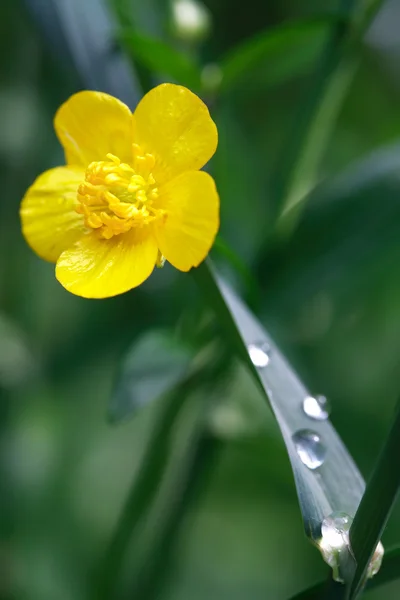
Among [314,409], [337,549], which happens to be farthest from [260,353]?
[337,549]

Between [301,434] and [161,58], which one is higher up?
[161,58]

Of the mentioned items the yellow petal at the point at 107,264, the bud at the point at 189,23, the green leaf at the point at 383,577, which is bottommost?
the green leaf at the point at 383,577

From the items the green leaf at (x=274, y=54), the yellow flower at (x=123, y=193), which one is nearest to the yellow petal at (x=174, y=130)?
the yellow flower at (x=123, y=193)

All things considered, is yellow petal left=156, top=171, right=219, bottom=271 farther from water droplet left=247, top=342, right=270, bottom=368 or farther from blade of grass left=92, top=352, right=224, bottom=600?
blade of grass left=92, top=352, right=224, bottom=600

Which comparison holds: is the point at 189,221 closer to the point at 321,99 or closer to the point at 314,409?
the point at 314,409

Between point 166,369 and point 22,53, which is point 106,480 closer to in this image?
point 166,369

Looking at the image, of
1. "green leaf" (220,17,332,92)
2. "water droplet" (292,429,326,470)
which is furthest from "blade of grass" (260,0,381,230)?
"water droplet" (292,429,326,470)

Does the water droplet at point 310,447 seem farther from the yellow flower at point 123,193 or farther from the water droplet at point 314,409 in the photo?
the yellow flower at point 123,193
